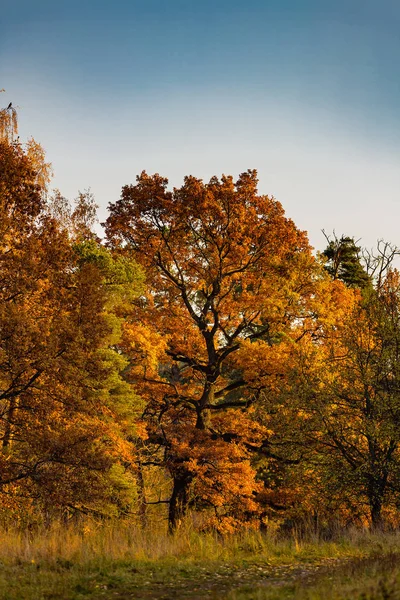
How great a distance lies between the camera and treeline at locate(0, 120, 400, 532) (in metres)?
14.9

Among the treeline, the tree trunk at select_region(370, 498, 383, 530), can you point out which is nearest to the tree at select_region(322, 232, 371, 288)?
the treeline

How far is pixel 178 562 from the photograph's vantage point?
12047 mm

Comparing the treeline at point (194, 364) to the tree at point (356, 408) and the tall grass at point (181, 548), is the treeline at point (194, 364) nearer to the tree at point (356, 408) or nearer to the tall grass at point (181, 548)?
the tree at point (356, 408)

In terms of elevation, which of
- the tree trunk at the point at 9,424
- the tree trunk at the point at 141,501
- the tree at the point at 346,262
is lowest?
the tree trunk at the point at 141,501

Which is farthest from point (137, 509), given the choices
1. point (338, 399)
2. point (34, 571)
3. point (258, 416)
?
point (34, 571)

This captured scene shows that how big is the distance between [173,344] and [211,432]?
387cm

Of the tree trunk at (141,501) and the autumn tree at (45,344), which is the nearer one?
the autumn tree at (45,344)

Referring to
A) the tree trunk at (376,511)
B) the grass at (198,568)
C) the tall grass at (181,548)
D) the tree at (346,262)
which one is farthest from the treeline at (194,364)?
the tree at (346,262)

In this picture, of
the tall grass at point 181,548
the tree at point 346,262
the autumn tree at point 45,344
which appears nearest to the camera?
the tall grass at point 181,548

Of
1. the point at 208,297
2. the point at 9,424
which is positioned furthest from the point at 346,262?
the point at 9,424

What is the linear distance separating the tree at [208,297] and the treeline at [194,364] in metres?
0.07

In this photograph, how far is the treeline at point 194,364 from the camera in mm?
14852

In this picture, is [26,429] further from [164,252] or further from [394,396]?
[394,396]

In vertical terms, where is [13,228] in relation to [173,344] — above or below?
above
